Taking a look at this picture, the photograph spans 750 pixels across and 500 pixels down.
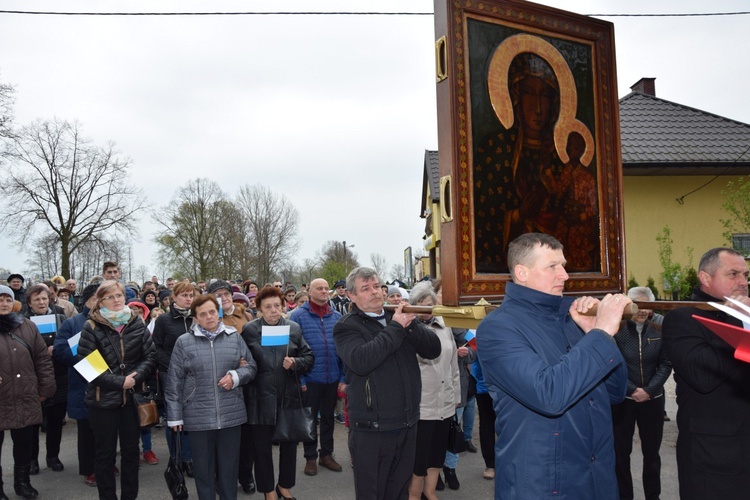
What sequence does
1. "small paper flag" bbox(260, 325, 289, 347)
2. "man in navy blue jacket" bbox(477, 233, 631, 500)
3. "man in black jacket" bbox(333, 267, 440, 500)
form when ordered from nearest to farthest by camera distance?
1. "man in navy blue jacket" bbox(477, 233, 631, 500)
2. "man in black jacket" bbox(333, 267, 440, 500)
3. "small paper flag" bbox(260, 325, 289, 347)

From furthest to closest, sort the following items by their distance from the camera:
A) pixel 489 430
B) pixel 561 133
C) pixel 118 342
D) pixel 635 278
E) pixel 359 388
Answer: pixel 635 278 → pixel 489 430 → pixel 118 342 → pixel 359 388 → pixel 561 133

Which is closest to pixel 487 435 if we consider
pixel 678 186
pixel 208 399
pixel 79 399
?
pixel 208 399

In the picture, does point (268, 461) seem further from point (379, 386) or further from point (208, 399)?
point (379, 386)

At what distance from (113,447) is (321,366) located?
243 centimetres

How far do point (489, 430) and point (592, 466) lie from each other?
13.9ft

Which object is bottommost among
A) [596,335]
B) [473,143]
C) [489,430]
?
[489,430]

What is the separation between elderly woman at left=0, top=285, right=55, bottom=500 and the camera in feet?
19.8

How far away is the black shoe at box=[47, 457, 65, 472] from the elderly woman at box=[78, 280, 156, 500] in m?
2.13

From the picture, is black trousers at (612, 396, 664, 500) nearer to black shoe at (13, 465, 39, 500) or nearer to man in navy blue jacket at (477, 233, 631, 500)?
man in navy blue jacket at (477, 233, 631, 500)

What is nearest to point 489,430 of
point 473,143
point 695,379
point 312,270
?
point 695,379

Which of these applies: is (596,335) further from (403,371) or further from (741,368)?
(403,371)

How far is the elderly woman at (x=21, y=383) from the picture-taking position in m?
6.04

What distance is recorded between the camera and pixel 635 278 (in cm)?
1761

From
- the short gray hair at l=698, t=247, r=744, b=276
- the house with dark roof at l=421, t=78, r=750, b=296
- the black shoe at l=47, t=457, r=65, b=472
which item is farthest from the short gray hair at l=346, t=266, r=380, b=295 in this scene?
the house with dark roof at l=421, t=78, r=750, b=296
